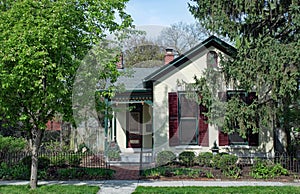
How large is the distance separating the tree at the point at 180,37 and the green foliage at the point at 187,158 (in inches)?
908

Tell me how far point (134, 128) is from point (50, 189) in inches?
324

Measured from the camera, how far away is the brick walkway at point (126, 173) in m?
10.2

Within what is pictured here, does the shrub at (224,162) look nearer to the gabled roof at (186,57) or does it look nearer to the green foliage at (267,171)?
the green foliage at (267,171)

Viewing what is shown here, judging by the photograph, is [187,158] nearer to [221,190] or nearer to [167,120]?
[167,120]

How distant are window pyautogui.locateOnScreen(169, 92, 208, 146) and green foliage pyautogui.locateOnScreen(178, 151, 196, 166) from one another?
38.3 inches

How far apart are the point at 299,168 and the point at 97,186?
7197 millimetres

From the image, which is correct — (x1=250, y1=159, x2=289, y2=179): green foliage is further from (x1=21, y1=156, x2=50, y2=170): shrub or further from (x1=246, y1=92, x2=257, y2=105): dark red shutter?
(x1=21, y1=156, x2=50, y2=170): shrub

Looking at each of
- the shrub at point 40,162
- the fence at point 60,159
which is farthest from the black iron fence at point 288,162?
the shrub at point 40,162

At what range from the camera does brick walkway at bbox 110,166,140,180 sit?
10.2 m

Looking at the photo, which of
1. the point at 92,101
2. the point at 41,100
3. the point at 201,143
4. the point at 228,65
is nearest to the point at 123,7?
the point at 92,101

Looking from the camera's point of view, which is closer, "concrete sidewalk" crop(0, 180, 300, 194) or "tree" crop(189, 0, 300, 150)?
"tree" crop(189, 0, 300, 150)

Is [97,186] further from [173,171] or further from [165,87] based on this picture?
[165,87]

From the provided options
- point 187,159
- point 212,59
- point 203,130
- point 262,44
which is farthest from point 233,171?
point 212,59

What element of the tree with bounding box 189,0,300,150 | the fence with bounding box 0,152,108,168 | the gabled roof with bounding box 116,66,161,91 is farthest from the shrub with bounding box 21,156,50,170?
the tree with bounding box 189,0,300,150
